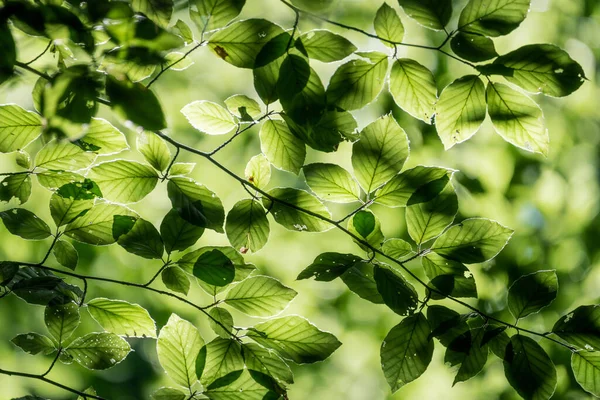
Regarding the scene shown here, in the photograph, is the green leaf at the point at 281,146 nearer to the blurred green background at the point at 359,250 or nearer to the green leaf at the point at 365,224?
the green leaf at the point at 365,224

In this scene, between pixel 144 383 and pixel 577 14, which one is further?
pixel 577 14

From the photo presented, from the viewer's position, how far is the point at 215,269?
673mm

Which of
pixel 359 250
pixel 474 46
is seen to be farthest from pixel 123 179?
pixel 359 250

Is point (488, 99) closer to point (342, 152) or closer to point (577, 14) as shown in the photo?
point (342, 152)

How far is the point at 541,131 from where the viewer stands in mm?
665

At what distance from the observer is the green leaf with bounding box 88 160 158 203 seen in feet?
2.27

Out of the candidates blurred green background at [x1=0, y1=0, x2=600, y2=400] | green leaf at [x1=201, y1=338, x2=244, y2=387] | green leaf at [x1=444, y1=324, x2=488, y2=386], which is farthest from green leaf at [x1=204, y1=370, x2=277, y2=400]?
blurred green background at [x1=0, y1=0, x2=600, y2=400]

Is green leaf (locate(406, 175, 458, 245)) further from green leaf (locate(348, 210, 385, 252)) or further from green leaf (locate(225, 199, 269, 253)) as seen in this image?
green leaf (locate(225, 199, 269, 253))

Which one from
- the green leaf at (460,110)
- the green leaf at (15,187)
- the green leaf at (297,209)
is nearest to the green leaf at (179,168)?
the green leaf at (297,209)

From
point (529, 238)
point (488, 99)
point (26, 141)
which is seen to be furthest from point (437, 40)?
point (26, 141)

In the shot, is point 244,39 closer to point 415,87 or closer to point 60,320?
point 415,87

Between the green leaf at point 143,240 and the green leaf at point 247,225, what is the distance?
0.10m

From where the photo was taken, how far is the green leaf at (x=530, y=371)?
2.07ft

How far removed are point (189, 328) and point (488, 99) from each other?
0.51 metres
